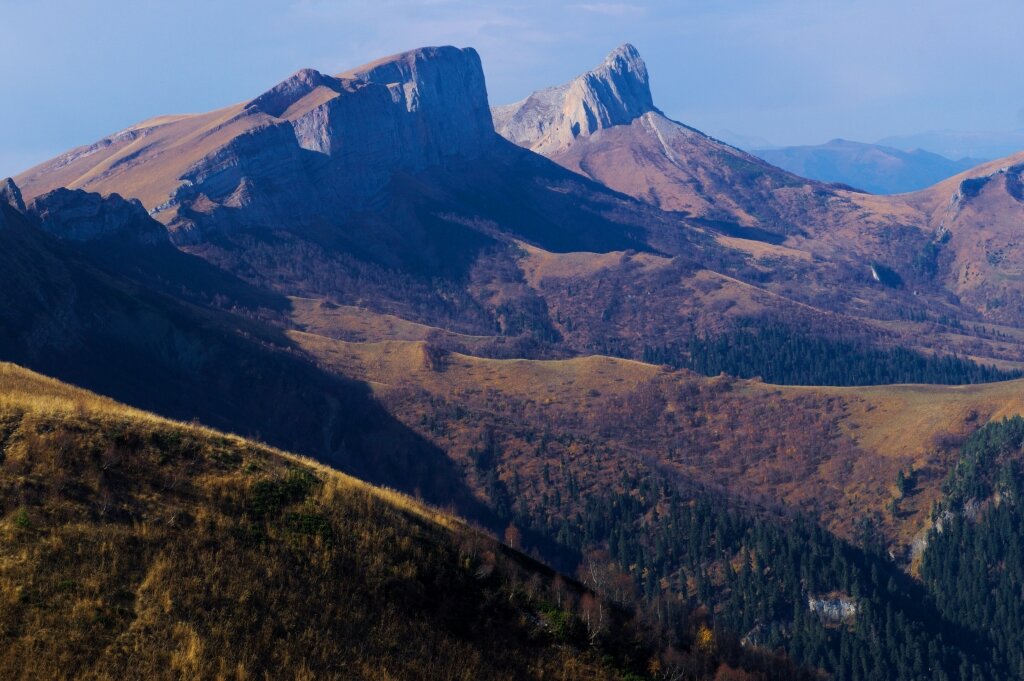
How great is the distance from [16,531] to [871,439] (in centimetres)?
17855

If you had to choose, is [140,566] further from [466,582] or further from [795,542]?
[795,542]

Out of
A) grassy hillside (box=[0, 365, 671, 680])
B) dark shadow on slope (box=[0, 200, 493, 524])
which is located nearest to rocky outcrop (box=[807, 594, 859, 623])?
dark shadow on slope (box=[0, 200, 493, 524])

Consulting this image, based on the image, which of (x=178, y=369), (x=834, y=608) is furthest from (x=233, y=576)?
(x=178, y=369)

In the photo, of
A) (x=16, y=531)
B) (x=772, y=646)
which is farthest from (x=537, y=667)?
(x=772, y=646)

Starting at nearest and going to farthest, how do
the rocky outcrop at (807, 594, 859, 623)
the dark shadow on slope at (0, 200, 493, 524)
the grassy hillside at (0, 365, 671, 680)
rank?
1. the grassy hillside at (0, 365, 671, 680)
2. the rocky outcrop at (807, 594, 859, 623)
3. the dark shadow on slope at (0, 200, 493, 524)

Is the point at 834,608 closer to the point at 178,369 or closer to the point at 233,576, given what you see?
the point at 178,369

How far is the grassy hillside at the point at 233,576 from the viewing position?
36031 millimetres

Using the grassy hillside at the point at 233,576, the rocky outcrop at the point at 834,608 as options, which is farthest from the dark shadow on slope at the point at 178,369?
the grassy hillside at the point at 233,576

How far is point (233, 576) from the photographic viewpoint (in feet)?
132

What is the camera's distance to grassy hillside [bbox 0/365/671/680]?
118 ft

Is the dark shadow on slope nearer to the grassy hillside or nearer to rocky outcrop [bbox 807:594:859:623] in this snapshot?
rocky outcrop [bbox 807:594:859:623]

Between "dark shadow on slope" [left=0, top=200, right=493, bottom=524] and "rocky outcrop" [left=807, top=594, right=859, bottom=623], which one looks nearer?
"rocky outcrop" [left=807, top=594, right=859, bottom=623]

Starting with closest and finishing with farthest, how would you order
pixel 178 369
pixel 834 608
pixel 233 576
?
pixel 233 576
pixel 834 608
pixel 178 369

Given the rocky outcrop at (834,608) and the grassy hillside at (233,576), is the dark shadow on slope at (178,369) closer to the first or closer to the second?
the rocky outcrop at (834,608)
